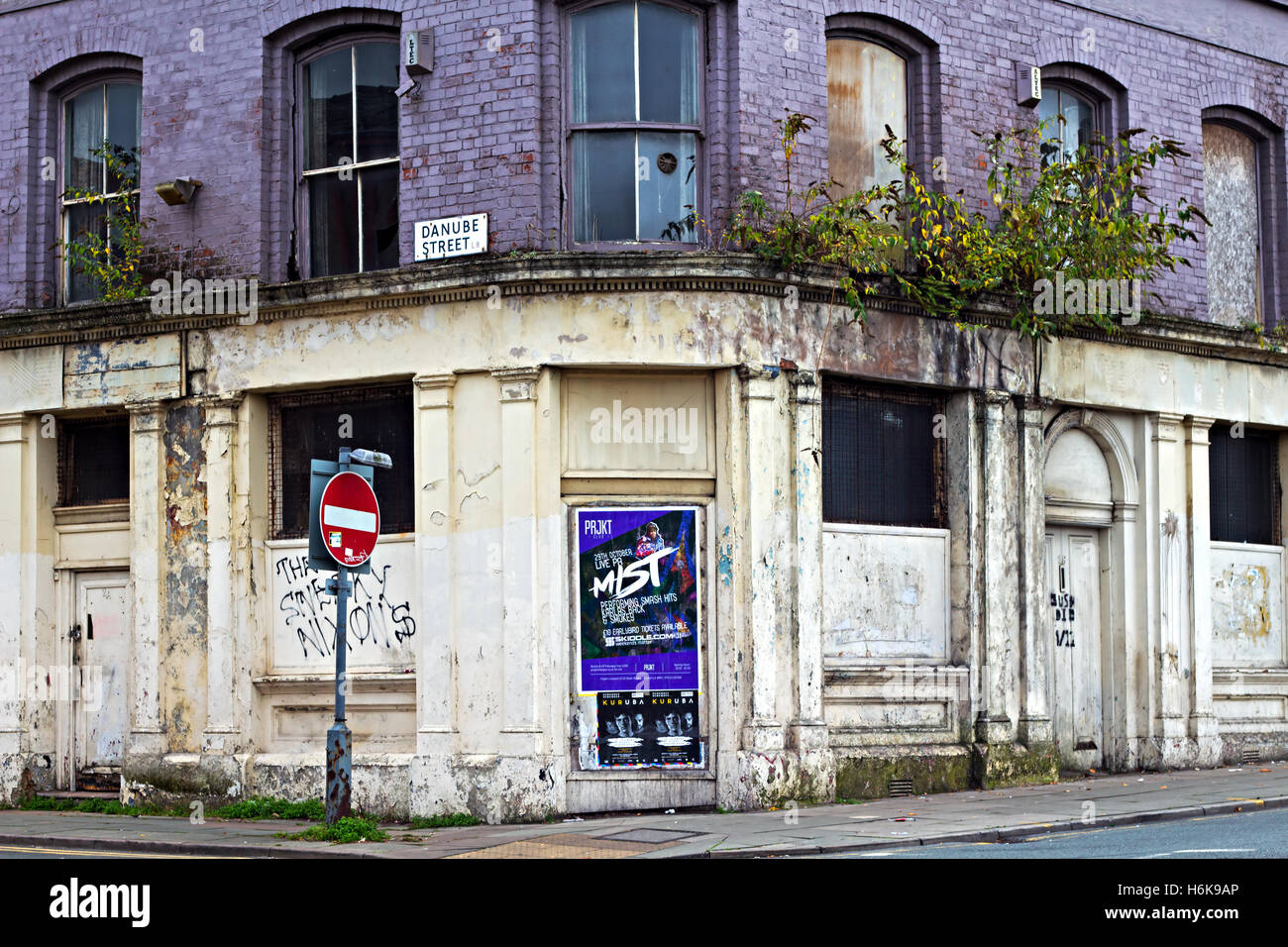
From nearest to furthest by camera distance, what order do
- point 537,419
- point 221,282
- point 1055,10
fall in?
point 537,419 → point 221,282 → point 1055,10

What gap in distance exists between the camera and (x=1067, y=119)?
1941 cm

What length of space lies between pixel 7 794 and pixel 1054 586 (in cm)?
1187

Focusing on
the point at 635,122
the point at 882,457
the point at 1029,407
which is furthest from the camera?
the point at 1029,407

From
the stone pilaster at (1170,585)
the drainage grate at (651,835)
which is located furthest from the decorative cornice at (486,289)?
the drainage grate at (651,835)

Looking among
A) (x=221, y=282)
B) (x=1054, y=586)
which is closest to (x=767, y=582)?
(x=1054, y=586)

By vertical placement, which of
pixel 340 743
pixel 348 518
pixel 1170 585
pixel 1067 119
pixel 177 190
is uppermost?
pixel 1067 119

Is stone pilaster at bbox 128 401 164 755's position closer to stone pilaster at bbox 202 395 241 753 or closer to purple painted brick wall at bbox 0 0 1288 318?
stone pilaster at bbox 202 395 241 753

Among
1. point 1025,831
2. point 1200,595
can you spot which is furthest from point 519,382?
point 1200,595

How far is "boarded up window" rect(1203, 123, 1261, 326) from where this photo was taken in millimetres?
20812

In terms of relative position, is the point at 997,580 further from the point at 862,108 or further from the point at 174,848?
the point at 174,848

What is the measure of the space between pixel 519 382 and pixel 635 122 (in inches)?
115

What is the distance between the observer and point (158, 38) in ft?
59.6

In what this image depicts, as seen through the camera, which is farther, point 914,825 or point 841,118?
point 841,118

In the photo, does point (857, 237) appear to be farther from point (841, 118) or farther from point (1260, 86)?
point (1260, 86)
